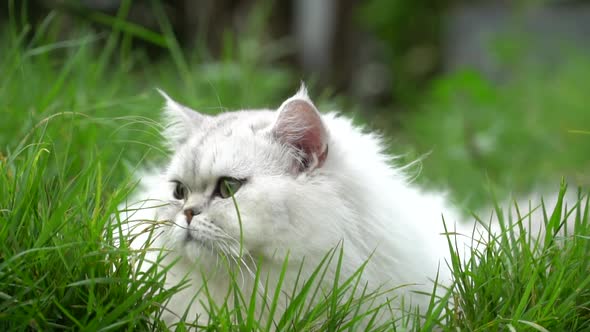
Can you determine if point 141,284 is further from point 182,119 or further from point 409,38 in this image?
point 409,38

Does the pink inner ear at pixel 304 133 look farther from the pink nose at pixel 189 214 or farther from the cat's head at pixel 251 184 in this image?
the pink nose at pixel 189 214

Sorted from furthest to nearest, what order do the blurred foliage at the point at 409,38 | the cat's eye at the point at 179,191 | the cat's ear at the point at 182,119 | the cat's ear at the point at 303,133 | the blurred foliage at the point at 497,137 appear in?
1. the blurred foliage at the point at 409,38
2. the blurred foliage at the point at 497,137
3. the cat's ear at the point at 182,119
4. the cat's eye at the point at 179,191
5. the cat's ear at the point at 303,133

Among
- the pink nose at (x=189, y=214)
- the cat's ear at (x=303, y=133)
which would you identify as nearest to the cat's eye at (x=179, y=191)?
the pink nose at (x=189, y=214)

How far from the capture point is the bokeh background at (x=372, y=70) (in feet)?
11.5

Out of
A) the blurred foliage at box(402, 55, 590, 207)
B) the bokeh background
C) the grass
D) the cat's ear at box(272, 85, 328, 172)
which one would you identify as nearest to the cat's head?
the cat's ear at box(272, 85, 328, 172)

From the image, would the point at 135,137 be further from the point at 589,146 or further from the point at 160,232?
the point at 589,146

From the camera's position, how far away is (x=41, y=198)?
187cm

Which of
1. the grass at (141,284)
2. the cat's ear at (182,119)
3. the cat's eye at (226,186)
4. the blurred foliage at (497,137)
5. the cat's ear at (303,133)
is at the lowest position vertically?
the grass at (141,284)

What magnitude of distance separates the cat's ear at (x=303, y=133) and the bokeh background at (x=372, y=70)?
460 millimetres

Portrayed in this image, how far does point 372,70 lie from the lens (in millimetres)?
9672

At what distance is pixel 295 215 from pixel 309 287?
0.78ft

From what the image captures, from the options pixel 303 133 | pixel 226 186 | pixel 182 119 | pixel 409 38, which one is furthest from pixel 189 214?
pixel 409 38

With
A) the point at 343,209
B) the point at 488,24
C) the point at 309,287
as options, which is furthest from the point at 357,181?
the point at 488,24

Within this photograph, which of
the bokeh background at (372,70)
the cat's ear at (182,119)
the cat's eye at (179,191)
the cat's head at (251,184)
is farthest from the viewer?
the bokeh background at (372,70)
